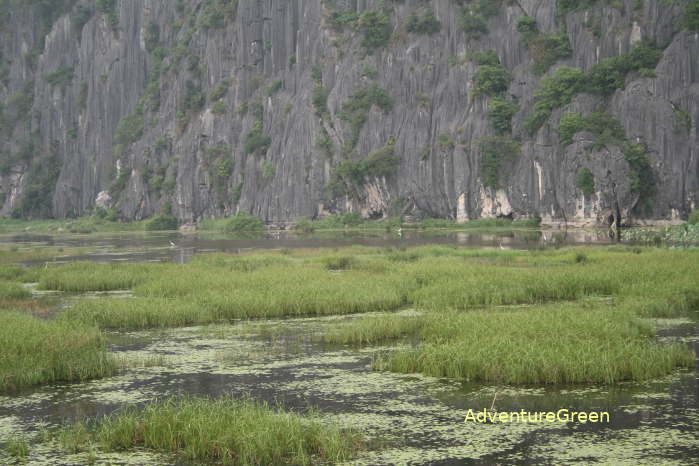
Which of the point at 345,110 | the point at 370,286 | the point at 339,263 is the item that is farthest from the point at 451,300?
the point at 345,110

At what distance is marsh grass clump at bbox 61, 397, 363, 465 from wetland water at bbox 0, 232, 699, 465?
1.29 ft

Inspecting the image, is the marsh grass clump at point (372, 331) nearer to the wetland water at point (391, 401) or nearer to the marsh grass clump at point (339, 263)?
the wetland water at point (391, 401)

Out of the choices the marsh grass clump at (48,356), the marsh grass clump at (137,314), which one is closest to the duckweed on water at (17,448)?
the marsh grass clump at (48,356)

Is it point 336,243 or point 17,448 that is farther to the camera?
point 336,243

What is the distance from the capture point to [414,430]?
44.5 ft

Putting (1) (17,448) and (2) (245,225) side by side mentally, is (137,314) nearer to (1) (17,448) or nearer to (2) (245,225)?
(1) (17,448)

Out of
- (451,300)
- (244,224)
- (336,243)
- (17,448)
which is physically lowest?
(17,448)

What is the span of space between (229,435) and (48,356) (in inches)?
283

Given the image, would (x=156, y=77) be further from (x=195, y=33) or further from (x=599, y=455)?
(x=599, y=455)

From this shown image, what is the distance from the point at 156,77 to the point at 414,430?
451 feet

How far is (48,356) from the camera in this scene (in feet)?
59.4

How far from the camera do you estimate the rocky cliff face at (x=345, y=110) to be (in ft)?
257

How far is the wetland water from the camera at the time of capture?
12422 millimetres

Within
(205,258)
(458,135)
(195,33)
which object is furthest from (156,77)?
(205,258)
